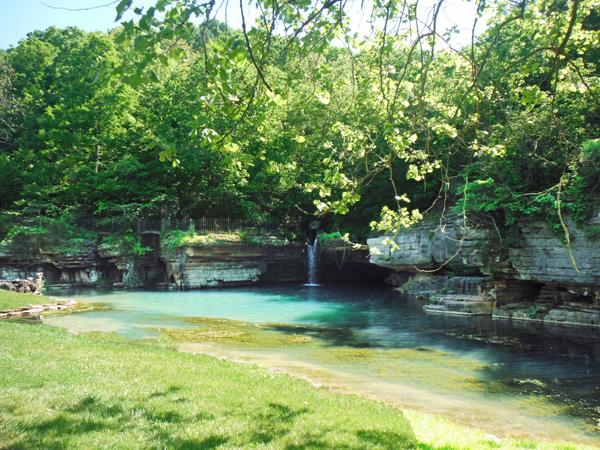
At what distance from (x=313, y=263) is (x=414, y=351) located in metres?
20.8

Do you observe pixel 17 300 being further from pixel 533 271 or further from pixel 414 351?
pixel 533 271

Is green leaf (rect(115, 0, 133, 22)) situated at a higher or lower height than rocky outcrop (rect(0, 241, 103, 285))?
higher

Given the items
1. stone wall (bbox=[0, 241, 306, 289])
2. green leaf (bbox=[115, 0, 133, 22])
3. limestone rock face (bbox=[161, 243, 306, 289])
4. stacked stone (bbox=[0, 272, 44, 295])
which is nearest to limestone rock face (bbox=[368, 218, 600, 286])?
green leaf (bbox=[115, 0, 133, 22])

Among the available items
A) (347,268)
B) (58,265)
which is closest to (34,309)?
(58,265)

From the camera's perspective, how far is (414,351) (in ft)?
37.8

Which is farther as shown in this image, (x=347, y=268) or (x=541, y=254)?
(x=347, y=268)

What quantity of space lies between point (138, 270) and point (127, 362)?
22148 mm

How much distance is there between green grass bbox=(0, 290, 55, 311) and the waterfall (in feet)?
60.8

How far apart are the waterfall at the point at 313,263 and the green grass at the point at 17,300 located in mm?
18543

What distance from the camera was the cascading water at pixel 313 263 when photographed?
32.0 metres

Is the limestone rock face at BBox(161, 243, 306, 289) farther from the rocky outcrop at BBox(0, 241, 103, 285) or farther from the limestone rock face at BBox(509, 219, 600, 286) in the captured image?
the limestone rock face at BBox(509, 219, 600, 286)

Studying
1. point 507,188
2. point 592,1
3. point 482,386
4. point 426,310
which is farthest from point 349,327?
point 592,1

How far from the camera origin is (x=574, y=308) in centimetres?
1523

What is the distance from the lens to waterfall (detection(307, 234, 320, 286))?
32000 millimetres
